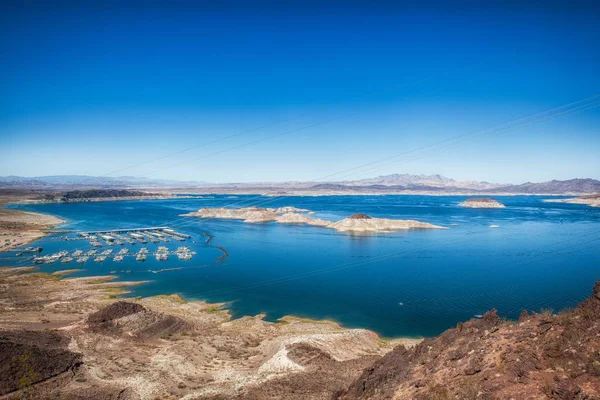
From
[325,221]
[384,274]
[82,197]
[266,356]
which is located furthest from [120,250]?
[82,197]

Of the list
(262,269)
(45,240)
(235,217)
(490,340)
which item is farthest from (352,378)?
(235,217)

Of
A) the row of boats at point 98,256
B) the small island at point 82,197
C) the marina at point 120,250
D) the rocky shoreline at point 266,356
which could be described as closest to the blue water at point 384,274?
Answer: the row of boats at point 98,256

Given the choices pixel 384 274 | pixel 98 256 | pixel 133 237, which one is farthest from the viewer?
pixel 133 237

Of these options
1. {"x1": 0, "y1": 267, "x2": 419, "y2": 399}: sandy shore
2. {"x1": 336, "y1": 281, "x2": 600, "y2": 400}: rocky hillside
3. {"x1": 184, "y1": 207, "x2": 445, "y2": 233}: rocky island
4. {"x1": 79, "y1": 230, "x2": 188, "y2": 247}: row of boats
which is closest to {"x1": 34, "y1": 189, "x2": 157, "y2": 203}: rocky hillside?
{"x1": 184, "y1": 207, "x2": 445, "y2": 233}: rocky island

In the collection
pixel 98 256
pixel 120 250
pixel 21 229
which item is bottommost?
pixel 120 250

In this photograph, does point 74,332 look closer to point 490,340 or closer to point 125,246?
point 490,340

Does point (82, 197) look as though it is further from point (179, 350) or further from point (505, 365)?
point (505, 365)

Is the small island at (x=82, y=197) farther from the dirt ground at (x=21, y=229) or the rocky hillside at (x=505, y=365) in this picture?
the rocky hillside at (x=505, y=365)
